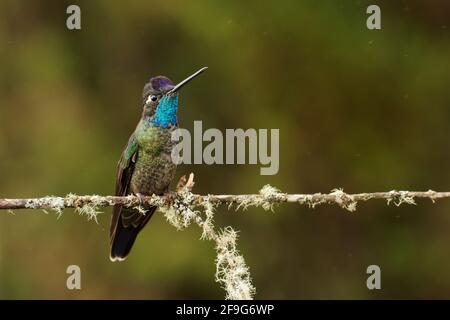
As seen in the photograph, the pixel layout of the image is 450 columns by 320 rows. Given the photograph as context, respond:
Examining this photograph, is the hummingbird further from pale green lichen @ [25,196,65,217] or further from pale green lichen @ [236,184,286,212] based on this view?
pale green lichen @ [236,184,286,212]

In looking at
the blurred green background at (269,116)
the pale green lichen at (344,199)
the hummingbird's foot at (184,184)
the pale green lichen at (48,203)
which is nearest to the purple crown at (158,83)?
the hummingbird's foot at (184,184)

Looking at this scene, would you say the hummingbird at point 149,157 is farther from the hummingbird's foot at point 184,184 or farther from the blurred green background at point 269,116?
the blurred green background at point 269,116

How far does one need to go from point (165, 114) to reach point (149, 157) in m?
0.33

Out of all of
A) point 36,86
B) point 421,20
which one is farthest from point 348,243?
point 36,86

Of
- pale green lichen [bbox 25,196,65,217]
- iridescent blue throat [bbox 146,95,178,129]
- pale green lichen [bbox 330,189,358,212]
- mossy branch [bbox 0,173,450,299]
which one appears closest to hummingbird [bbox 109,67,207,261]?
iridescent blue throat [bbox 146,95,178,129]

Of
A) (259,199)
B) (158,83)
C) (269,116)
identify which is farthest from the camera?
(269,116)

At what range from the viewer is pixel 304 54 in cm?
827

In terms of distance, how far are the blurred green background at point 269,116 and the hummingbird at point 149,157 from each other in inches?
99.4

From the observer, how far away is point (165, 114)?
Answer: 203 inches

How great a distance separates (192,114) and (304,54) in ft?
4.92

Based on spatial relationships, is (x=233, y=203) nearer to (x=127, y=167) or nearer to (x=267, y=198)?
(x=267, y=198)

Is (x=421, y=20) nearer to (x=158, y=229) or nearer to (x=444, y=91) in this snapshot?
(x=444, y=91)

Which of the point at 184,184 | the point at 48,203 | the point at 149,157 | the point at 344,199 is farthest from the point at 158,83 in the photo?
the point at 344,199

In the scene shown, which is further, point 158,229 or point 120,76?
point 120,76
